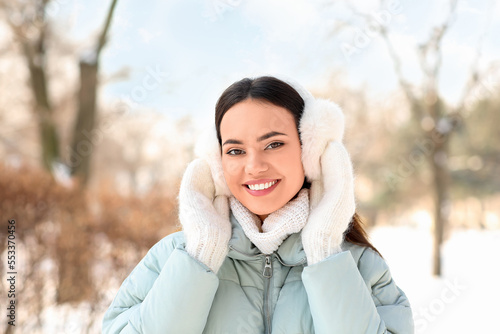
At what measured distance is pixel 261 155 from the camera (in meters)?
1.49

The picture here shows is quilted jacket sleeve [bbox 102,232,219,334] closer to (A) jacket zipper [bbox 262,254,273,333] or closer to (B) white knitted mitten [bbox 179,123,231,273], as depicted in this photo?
(B) white knitted mitten [bbox 179,123,231,273]

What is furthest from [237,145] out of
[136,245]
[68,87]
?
[68,87]

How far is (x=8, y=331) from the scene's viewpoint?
409 centimetres

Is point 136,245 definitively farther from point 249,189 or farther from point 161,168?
point 161,168

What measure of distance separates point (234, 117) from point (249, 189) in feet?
0.83

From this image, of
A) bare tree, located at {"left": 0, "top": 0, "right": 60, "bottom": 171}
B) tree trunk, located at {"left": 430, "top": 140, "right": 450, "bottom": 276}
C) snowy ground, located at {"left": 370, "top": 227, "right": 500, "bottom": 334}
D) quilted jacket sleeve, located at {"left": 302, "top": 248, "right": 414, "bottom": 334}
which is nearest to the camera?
quilted jacket sleeve, located at {"left": 302, "top": 248, "right": 414, "bottom": 334}

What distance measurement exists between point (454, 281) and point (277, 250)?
632cm

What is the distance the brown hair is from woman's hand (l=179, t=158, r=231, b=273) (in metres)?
0.16

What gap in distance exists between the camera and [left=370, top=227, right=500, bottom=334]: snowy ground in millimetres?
5074

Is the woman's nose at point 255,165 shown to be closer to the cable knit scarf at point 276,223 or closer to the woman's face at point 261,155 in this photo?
the woman's face at point 261,155

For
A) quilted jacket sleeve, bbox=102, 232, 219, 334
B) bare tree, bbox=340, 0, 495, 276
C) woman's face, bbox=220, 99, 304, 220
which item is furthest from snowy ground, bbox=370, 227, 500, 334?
quilted jacket sleeve, bbox=102, 232, 219, 334

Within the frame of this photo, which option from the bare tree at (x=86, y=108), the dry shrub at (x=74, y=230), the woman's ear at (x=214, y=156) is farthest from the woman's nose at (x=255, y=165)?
the bare tree at (x=86, y=108)

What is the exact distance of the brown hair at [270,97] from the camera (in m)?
1.54

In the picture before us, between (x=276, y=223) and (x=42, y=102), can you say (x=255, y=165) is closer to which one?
(x=276, y=223)
